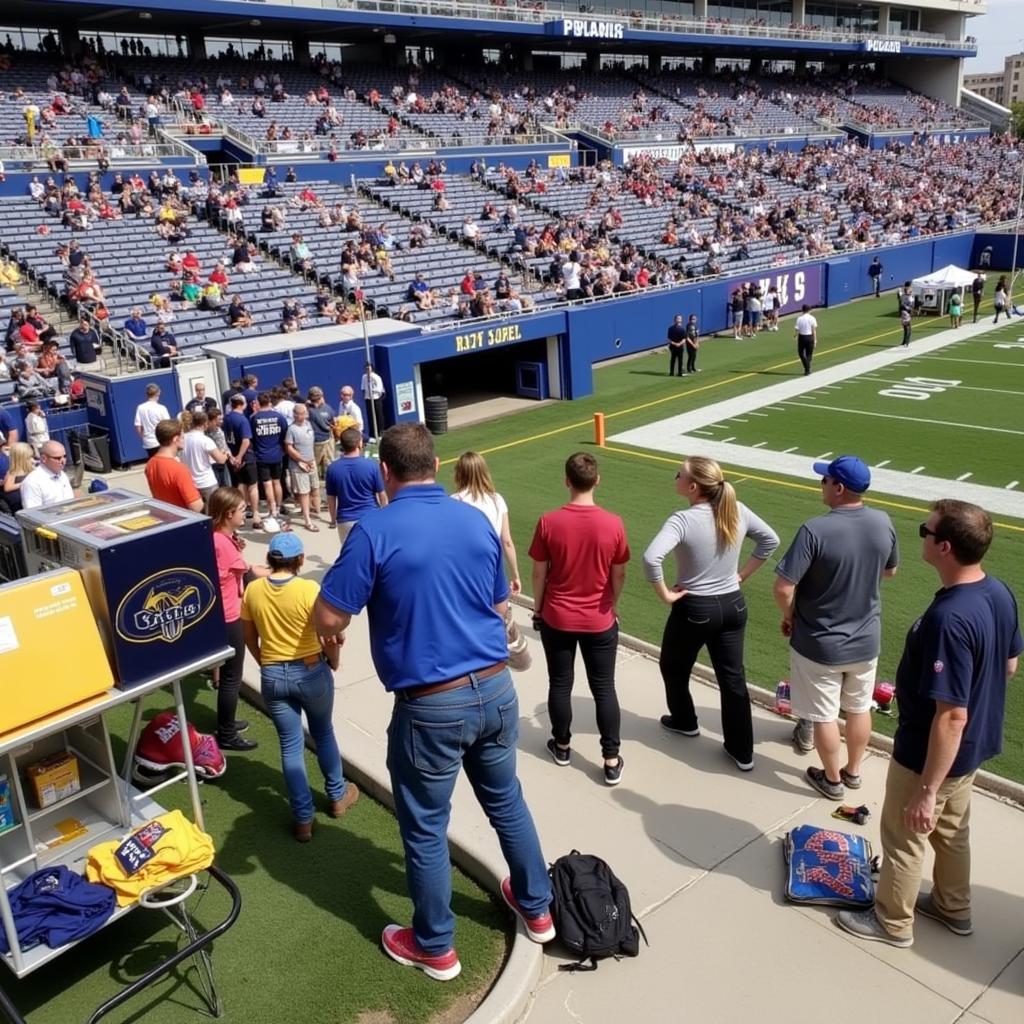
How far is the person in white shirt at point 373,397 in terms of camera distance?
52.0ft

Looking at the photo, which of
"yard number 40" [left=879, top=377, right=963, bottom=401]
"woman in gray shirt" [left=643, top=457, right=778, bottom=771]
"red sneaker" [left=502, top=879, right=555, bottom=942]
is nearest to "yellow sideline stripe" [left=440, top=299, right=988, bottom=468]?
"yard number 40" [left=879, top=377, right=963, bottom=401]

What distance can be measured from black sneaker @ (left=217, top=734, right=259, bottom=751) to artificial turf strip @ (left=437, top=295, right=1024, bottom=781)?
10.4ft

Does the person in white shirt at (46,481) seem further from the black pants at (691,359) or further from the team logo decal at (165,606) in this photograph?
the black pants at (691,359)

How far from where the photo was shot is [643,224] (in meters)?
32.5

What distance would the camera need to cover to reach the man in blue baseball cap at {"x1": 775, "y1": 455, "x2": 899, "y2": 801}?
507 cm

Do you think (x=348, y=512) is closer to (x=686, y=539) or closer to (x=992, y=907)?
(x=686, y=539)

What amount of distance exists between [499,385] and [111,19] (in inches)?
861

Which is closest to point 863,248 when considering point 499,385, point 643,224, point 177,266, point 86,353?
point 643,224

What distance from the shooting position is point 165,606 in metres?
4.32

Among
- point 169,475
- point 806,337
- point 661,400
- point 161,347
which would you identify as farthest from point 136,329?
point 806,337

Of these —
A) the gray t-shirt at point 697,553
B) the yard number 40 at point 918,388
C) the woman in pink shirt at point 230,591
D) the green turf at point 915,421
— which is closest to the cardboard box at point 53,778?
the woman in pink shirt at point 230,591

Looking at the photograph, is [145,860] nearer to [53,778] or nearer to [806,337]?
[53,778]

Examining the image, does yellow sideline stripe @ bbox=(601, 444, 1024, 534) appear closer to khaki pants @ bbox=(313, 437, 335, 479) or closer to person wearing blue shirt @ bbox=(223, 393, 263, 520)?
khaki pants @ bbox=(313, 437, 335, 479)

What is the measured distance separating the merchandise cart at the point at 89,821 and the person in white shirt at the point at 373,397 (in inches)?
424
